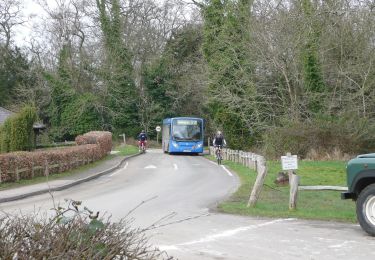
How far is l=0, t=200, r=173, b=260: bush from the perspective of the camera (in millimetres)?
3807

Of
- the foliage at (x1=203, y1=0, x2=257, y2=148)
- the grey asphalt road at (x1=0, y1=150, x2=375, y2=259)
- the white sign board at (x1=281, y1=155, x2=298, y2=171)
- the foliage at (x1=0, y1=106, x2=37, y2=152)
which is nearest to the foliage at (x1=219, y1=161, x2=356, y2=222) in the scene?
the grey asphalt road at (x1=0, y1=150, x2=375, y2=259)

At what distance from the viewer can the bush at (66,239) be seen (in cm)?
381

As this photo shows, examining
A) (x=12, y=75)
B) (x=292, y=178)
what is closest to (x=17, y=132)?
(x=292, y=178)

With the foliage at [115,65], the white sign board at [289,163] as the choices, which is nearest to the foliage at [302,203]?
the white sign board at [289,163]

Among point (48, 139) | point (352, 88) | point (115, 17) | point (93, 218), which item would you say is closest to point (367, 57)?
point (352, 88)

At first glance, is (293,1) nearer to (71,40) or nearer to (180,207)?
(180,207)

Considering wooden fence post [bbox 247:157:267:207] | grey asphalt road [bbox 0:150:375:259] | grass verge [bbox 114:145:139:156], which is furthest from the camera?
grass verge [bbox 114:145:139:156]

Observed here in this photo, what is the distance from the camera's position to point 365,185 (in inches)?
410

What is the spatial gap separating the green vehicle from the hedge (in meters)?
11.9

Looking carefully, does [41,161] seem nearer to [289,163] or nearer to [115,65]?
[289,163]

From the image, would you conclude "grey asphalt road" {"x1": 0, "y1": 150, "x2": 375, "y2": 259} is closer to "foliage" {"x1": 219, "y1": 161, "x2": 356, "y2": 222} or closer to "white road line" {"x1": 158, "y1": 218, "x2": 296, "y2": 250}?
"white road line" {"x1": 158, "y1": 218, "x2": 296, "y2": 250}

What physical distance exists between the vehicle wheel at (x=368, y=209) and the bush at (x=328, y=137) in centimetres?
2069

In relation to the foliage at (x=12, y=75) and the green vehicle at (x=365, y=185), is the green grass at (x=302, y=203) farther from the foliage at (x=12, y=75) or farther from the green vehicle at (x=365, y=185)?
the foliage at (x=12, y=75)

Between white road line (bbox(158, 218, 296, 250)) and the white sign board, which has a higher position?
the white sign board
